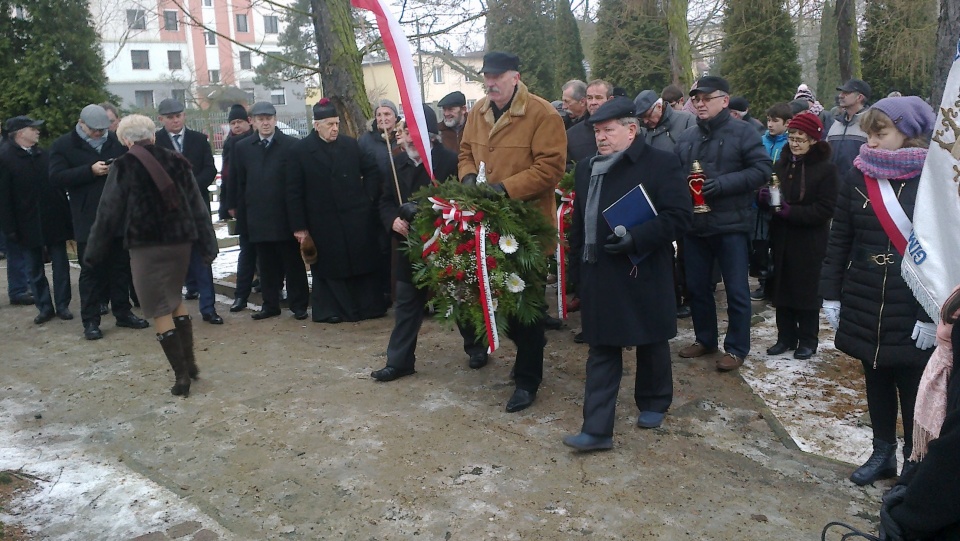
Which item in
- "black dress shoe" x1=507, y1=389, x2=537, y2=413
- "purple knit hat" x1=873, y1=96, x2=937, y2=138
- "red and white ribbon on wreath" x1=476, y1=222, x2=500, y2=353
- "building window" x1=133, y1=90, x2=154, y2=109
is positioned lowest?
"black dress shoe" x1=507, y1=389, x2=537, y2=413

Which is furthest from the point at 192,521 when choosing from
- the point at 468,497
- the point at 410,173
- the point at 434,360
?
the point at 410,173

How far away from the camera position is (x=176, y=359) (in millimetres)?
6148

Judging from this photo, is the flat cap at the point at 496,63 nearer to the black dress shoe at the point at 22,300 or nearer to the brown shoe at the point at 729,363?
the brown shoe at the point at 729,363

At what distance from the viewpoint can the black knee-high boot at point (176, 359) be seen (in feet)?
20.0

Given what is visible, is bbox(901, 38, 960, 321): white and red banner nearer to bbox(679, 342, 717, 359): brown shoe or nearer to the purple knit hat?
the purple knit hat

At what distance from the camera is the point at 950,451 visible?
209 cm

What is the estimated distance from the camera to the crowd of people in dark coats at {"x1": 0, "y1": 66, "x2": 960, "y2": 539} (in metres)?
4.01

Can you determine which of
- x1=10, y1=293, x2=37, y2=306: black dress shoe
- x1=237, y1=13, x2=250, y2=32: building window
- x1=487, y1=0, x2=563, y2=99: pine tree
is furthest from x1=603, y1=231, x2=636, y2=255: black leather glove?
x1=237, y1=13, x2=250, y2=32: building window

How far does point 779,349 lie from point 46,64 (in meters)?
10.9

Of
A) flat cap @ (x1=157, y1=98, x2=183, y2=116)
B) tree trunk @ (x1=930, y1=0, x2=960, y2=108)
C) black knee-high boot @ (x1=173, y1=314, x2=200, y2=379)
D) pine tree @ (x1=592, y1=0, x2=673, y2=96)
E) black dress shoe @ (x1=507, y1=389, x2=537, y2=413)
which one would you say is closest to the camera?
black dress shoe @ (x1=507, y1=389, x2=537, y2=413)

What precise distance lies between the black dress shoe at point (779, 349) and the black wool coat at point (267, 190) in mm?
4564

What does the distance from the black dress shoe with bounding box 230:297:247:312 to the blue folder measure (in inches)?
207

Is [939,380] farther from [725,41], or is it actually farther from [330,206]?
[725,41]

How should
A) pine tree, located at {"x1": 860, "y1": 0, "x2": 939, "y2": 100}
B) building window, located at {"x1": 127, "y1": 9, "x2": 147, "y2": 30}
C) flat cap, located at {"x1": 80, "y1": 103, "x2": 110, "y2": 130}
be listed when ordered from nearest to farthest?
flat cap, located at {"x1": 80, "y1": 103, "x2": 110, "y2": 130}
building window, located at {"x1": 127, "y1": 9, "x2": 147, "y2": 30}
pine tree, located at {"x1": 860, "y1": 0, "x2": 939, "y2": 100}
